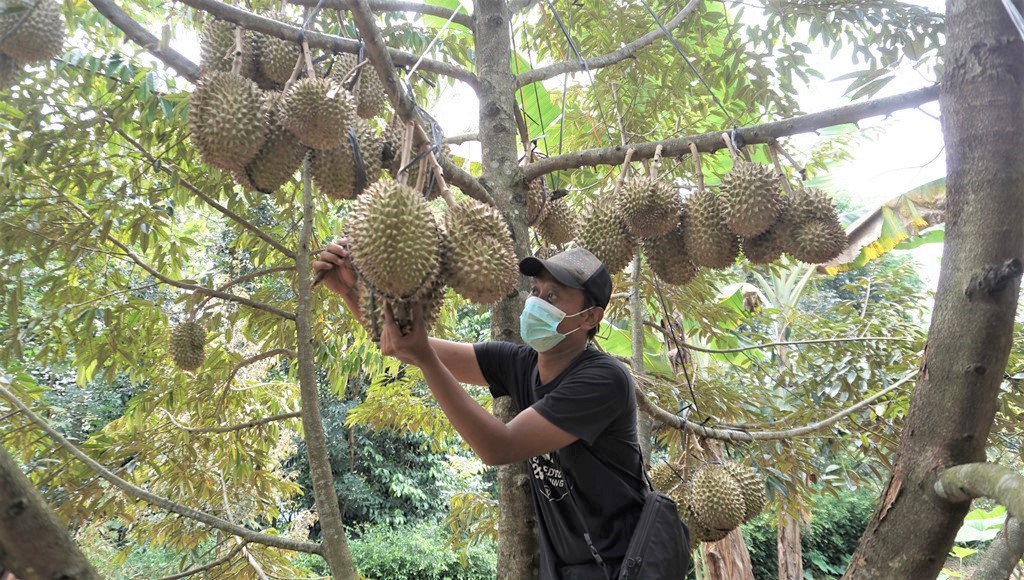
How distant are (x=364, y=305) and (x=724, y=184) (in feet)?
3.94

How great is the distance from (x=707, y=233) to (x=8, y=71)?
8.74 feet

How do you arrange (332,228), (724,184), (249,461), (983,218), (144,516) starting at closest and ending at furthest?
1. (983,218)
2. (724,184)
3. (249,461)
4. (332,228)
5. (144,516)

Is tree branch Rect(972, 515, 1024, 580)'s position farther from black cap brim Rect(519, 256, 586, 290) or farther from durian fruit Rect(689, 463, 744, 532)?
black cap brim Rect(519, 256, 586, 290)

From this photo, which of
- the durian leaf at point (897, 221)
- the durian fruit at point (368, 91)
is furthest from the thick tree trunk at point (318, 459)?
the durian leaf at point (897, 221)

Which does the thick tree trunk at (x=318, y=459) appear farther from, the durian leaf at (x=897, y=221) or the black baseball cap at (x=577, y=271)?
the durian leaf at (x=897, y=221)

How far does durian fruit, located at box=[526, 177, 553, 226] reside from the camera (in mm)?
2518

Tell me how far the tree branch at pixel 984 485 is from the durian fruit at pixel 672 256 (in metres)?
1.04

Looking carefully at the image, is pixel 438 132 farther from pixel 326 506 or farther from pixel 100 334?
pixel 100 334

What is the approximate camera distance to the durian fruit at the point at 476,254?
1.42 meters

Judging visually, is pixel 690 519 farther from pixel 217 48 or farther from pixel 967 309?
pixel 217 48

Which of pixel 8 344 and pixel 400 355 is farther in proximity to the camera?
pixel 8 344

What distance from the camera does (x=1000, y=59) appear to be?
1.49 meters

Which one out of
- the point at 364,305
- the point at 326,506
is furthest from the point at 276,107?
the point at 326,506

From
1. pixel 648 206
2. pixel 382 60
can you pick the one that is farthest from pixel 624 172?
pixel 382 60
